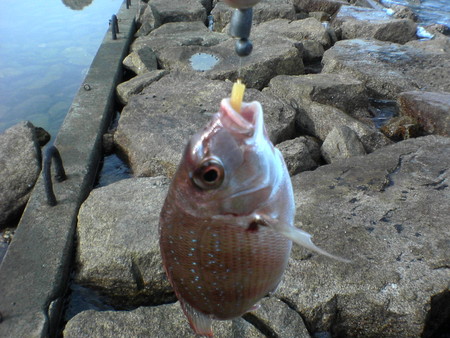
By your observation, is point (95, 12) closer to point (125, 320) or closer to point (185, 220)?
point (125, 320)

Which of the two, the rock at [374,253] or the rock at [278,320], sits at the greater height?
the rock at [278,320]

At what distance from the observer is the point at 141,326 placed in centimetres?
250

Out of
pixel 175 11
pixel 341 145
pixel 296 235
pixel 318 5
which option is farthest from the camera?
pixel 318 5

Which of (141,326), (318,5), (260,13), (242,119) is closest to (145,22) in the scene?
(260,13)

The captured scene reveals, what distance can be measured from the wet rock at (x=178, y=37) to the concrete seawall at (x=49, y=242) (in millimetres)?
2105

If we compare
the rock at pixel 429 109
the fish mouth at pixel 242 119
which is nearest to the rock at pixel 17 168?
the fish mouth at pixel 242 119

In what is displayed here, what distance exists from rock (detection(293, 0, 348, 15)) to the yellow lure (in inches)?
365

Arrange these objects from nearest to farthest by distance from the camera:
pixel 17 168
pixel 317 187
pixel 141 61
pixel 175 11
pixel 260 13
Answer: pixel 317 187, pixel 17 168, pixel 141 61, pixel 175 11, pixel 260 13

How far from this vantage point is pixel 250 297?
165cm

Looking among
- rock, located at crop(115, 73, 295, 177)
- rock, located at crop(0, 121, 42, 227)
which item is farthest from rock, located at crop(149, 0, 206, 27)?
rock, located at crop(0, 121, 42, 227)

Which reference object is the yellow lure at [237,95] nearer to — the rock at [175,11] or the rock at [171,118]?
the rock at [171,118]

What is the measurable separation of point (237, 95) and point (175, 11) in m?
7.56

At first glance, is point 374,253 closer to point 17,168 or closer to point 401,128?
point 401,128

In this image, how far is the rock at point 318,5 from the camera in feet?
32.3
